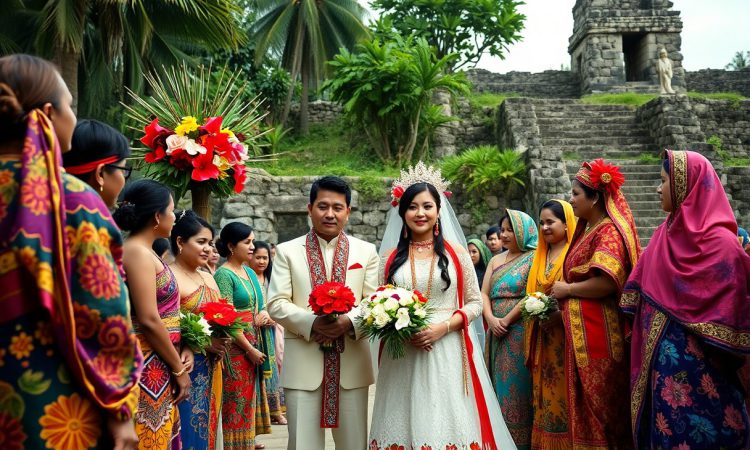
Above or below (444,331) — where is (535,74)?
above

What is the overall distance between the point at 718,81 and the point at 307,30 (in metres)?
13.9

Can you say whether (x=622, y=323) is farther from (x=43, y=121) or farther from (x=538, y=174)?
(x=538, y=174)

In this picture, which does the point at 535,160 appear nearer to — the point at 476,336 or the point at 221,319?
the point at 476,336

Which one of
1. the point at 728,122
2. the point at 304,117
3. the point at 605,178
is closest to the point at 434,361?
the point at 605,178

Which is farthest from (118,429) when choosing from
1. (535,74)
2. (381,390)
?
(535,74)

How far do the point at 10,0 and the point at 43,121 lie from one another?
12503mm

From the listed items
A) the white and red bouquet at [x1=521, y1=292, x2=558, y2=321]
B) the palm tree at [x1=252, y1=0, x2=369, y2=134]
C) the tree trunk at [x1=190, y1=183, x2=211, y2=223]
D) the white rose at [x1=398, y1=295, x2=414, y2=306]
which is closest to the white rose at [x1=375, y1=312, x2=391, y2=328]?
the white rose at [x1=398, y1=295, x2=414, y2=306]

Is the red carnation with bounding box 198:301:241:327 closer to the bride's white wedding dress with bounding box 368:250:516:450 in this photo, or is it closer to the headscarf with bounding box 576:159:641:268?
the bride's white wedding dress with bounding box 368:250:516:450

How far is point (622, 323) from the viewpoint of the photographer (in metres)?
4.21

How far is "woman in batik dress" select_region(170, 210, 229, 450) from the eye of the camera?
3900 millimetres

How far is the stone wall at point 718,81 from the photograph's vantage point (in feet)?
75.3

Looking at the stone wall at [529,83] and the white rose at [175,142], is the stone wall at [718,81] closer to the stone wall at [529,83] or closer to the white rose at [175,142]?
the stone wall at [529,83]

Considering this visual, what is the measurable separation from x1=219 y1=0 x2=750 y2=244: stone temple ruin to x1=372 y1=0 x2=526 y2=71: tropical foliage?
136 centimetres

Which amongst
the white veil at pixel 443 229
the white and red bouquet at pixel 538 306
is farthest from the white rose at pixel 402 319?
the white and red bouquet at pixel 538 306
